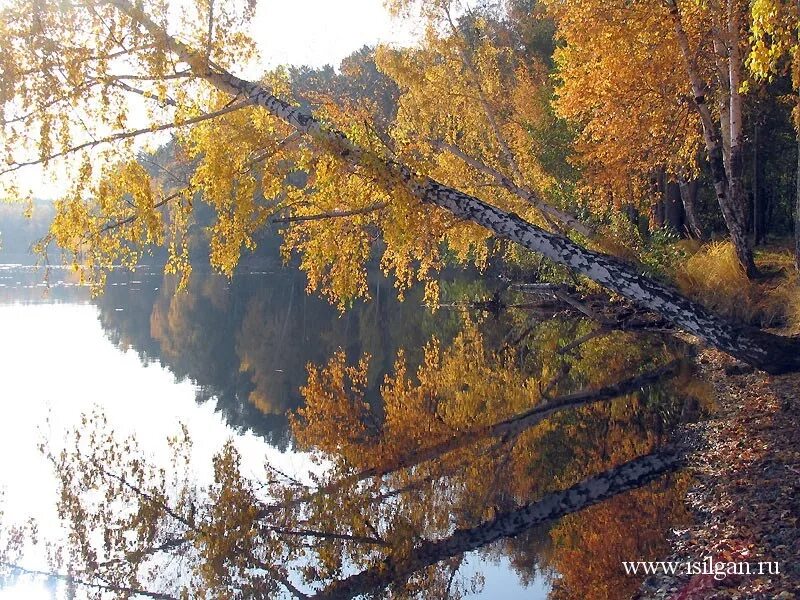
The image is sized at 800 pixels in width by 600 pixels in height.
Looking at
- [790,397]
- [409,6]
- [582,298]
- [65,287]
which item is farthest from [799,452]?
[65,287]

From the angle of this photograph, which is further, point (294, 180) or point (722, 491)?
point (294, 180)

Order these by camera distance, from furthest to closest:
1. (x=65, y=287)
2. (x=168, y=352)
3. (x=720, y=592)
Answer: (x=65, y=287) → (x=168, y=352) → (x=720, y=592)

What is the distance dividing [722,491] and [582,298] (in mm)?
14135

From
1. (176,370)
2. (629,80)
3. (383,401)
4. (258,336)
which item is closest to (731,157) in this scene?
(629,80)

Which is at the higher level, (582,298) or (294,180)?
(294,180)

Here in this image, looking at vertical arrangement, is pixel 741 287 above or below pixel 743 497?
above

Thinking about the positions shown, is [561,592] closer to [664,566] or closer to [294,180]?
[664,566]

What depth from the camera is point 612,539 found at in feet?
18.6

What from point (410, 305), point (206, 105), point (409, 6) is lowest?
point (410, 305)

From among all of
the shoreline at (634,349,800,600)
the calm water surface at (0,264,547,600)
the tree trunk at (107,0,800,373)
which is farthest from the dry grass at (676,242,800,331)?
the calm water surface at (0,264,547,600)

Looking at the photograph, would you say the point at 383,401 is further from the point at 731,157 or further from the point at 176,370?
the point at 731,157

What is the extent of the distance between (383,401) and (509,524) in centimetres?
557

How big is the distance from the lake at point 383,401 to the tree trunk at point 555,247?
108 cm

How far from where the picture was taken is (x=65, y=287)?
48000 millimetres
